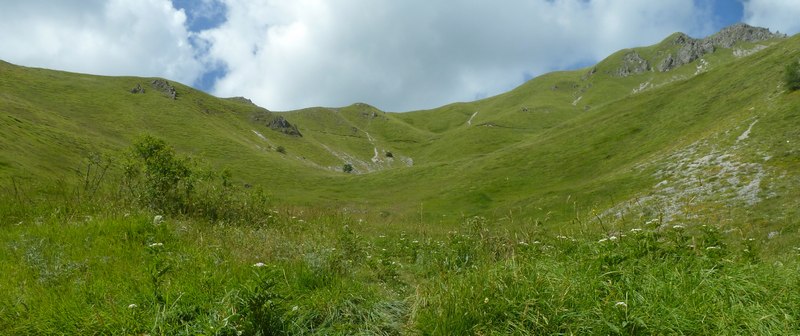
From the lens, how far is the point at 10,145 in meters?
57.9

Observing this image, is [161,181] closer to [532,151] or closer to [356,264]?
[356,264]

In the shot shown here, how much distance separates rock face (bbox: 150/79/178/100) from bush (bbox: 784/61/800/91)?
185 m

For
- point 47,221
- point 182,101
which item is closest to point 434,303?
point 47,221

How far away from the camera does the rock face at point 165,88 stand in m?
174

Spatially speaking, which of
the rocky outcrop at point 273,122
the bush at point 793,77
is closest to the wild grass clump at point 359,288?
the bush at point 793,77

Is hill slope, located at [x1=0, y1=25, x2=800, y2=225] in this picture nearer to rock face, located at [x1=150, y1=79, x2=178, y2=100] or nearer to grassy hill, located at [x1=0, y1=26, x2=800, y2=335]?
rock face, located at [x1=150, y1=79, x2=178, y2=100]

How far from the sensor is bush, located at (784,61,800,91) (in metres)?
45.7

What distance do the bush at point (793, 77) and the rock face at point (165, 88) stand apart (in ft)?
605

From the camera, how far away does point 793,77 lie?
4634 centimetres

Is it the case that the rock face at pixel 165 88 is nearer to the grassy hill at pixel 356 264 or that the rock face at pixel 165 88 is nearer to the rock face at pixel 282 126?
the rock face at pixel 282 126

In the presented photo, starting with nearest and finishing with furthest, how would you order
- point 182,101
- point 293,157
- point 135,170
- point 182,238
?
point 182,238
point 135,170
point 293,157
point 182,101

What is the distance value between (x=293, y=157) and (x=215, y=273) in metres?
160

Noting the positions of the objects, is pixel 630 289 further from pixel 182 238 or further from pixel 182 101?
pixel 182 101

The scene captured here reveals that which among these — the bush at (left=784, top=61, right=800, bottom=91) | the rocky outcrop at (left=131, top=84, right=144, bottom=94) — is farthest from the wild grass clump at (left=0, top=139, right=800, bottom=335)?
the rocky outcrop at (left=131, top=84, right=144, bottom=94)
